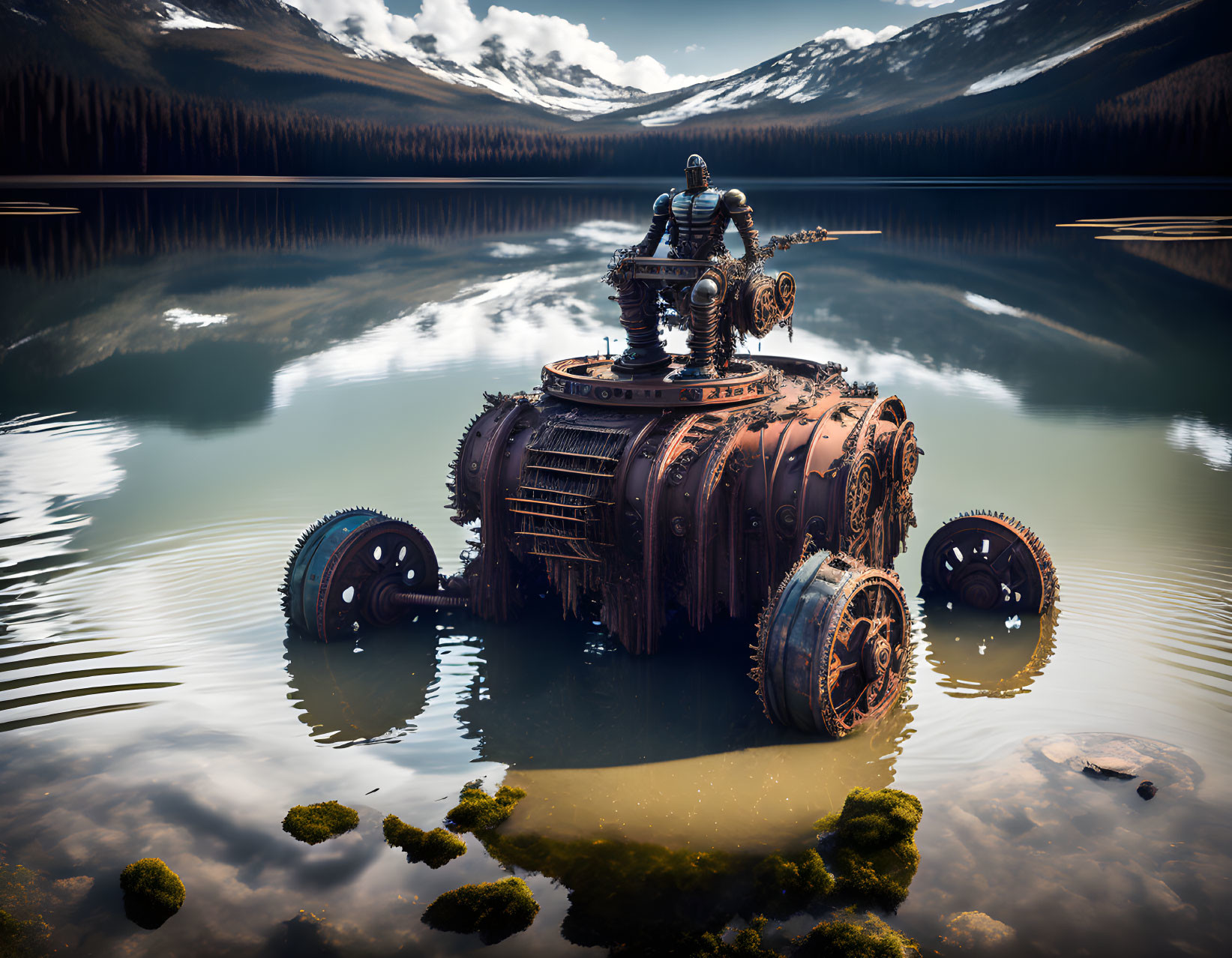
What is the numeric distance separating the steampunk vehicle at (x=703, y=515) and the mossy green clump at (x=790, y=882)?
2.57 meters

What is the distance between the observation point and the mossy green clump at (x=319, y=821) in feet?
41.6

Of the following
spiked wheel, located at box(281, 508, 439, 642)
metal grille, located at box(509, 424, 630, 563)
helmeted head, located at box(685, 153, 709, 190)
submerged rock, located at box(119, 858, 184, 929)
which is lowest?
submerged rock, located at box(119, 858, 184, 929)

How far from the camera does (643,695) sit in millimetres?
16547

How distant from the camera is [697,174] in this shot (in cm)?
1834

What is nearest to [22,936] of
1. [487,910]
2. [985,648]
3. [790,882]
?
[487,910]

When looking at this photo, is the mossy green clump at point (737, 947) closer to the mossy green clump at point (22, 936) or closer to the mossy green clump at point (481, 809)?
the mossy green clump at point (481, 809)

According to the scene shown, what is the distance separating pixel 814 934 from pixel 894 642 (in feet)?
18.9

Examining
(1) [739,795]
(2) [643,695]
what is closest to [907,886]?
(1) [739,795]

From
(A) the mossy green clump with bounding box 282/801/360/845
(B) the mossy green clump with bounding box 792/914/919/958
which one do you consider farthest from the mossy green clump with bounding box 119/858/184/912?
(B) the mossy green clump with bounding box 792/914/919/958

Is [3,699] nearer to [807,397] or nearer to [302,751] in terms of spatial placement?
[302,751]

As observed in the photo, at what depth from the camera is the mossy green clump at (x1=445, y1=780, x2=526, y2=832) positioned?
12.9 metres

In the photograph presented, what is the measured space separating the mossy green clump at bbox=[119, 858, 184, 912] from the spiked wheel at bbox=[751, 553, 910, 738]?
8.17 metres

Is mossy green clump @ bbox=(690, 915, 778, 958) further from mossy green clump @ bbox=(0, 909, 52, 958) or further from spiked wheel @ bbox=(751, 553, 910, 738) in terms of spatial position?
mossy green clump @ bbox=(0, 909, 52, 958)

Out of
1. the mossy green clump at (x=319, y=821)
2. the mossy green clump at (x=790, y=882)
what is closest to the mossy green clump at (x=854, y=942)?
the mossy green clump at (x=790, y=882)
